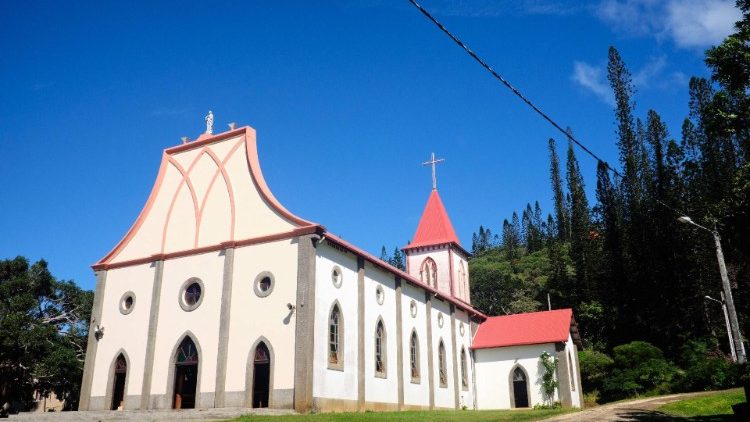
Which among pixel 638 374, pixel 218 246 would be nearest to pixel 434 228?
pixel 638 374

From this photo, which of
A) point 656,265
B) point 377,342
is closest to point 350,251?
point 377,342

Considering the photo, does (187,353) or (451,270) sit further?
(451,270)

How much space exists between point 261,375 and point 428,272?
20.6m

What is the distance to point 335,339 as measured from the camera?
2200cm

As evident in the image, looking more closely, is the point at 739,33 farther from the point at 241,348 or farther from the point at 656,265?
the point at 656,265

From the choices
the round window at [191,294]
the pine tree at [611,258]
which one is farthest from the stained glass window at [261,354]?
the pine tree at [611,258]

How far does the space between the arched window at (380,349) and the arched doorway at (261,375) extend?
195 inches

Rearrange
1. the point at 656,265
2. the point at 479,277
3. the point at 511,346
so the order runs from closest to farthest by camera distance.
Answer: the point at 511,346, the point at 656,265, the point at 479,277

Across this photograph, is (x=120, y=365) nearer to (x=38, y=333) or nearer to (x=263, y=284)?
(x=263, y=284)

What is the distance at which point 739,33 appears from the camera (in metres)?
16.7

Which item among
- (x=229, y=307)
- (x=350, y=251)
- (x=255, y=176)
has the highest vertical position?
(x=255, y=176)

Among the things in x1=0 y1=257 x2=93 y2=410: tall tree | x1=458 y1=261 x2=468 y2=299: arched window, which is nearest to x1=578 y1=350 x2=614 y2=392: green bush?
x1=458 y1=261 x2=468 y2=299: arched window

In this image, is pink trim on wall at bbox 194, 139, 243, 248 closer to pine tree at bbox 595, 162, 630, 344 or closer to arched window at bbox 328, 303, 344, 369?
arched window at bbox 328, 303, 344, 369

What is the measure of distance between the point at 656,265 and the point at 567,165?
129 ft
